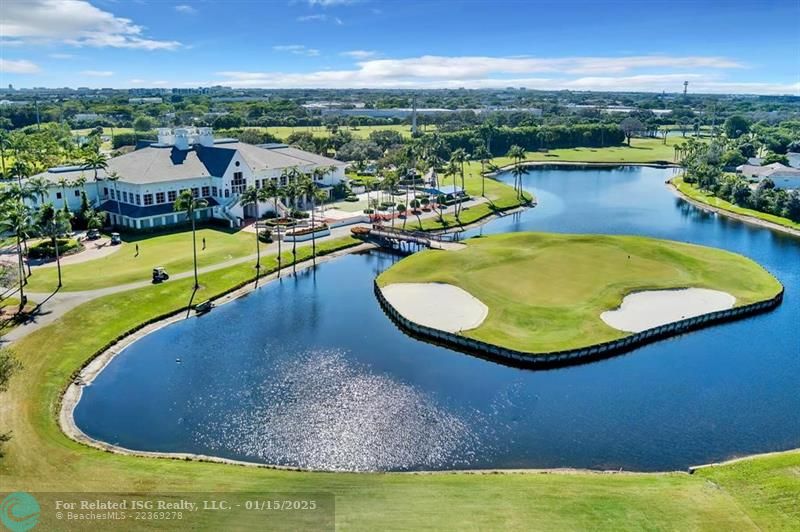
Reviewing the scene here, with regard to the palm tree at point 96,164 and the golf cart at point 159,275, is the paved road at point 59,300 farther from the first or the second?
the palm tree at point 96,164

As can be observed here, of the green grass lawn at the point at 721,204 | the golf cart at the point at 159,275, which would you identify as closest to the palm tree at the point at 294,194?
the golf cart at the point at 159,275

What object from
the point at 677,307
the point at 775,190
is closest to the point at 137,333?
the point at 677,307

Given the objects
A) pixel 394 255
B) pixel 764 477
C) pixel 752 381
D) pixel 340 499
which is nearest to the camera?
pixel 340 499

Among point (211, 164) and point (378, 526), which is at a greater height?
point (211, 164)

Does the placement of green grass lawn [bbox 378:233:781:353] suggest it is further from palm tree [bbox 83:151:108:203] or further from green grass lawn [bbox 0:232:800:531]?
palm tree [bbox 83:151:108:203]

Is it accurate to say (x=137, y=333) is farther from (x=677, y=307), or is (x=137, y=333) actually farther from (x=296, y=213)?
(x=677, y=307)

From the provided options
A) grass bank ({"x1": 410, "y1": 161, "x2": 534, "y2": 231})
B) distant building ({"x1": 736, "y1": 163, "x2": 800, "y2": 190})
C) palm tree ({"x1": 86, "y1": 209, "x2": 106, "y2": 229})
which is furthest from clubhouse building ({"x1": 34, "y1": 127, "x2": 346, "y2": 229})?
distant building ({"x1": 736, "y1": 163, "x2": 800, "y2": 190})

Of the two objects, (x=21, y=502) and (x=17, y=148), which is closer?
(x=21, y=502)
